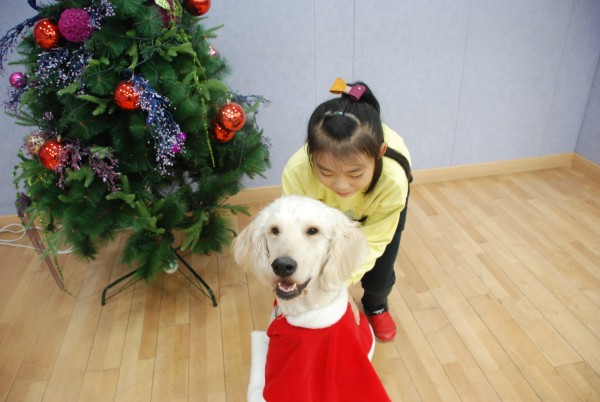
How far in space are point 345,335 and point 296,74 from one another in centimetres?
161

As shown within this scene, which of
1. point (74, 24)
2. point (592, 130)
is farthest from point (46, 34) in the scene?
point (592, 130)

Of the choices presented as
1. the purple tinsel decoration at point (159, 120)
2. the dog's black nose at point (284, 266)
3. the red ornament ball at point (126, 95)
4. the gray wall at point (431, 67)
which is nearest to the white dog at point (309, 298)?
the dog's black nose at point (284, 266)

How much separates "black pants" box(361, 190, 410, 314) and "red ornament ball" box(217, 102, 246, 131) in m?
0.72

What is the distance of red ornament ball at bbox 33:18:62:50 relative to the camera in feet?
4.38

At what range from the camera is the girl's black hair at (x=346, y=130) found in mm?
1193

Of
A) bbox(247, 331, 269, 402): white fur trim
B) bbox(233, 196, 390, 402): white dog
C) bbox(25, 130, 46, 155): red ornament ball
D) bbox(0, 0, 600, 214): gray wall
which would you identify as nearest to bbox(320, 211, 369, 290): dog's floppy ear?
bbox(233, 196, 390, 402): white dog

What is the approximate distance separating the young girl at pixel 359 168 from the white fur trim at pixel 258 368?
38 centimetres

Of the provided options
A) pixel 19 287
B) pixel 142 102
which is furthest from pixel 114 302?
pixel 142 102

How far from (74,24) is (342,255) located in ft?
3.56

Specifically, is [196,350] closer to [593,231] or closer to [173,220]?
[173,220]

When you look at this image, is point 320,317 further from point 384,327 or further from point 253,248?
point 384,327

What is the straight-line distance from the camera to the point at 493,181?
2838 mm

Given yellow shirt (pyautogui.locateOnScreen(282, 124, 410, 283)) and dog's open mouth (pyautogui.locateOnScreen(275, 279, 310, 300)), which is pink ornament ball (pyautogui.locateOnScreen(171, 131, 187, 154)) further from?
dog's open mouth (pyautogui.locateOnScreen(275, 279, 310, 300))

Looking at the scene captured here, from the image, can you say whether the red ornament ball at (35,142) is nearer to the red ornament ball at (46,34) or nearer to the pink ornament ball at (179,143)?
the red ornament ball at (46,34)
